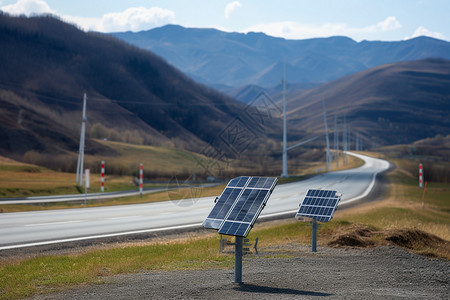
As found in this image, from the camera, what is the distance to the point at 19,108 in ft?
316

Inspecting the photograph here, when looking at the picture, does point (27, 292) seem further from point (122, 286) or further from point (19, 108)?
point (19, 108)

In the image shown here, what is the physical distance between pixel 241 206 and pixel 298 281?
1568mm

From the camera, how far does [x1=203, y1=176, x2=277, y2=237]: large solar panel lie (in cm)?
791

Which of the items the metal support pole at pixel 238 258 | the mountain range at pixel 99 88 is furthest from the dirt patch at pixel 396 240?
the mountain range at pixel 99 88

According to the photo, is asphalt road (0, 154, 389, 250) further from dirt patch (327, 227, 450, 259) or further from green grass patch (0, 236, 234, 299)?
dirt patch (327, 227, 450, 259)

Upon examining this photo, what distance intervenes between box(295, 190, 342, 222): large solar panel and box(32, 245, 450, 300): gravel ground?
1.27 meters

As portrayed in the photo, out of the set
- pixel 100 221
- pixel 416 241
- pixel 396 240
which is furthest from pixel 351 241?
pixel 100 221

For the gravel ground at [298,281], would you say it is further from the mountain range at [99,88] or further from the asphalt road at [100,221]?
Result: the mountain range at [99,88]

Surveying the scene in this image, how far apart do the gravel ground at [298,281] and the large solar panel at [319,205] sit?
127 centimetres

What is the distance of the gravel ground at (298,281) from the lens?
7.46m

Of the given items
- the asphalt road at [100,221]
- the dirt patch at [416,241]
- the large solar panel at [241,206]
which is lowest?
the asphalt road at [100,221]

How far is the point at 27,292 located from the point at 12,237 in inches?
303

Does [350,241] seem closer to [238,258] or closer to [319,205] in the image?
[319,205]

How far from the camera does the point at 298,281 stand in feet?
27.9
